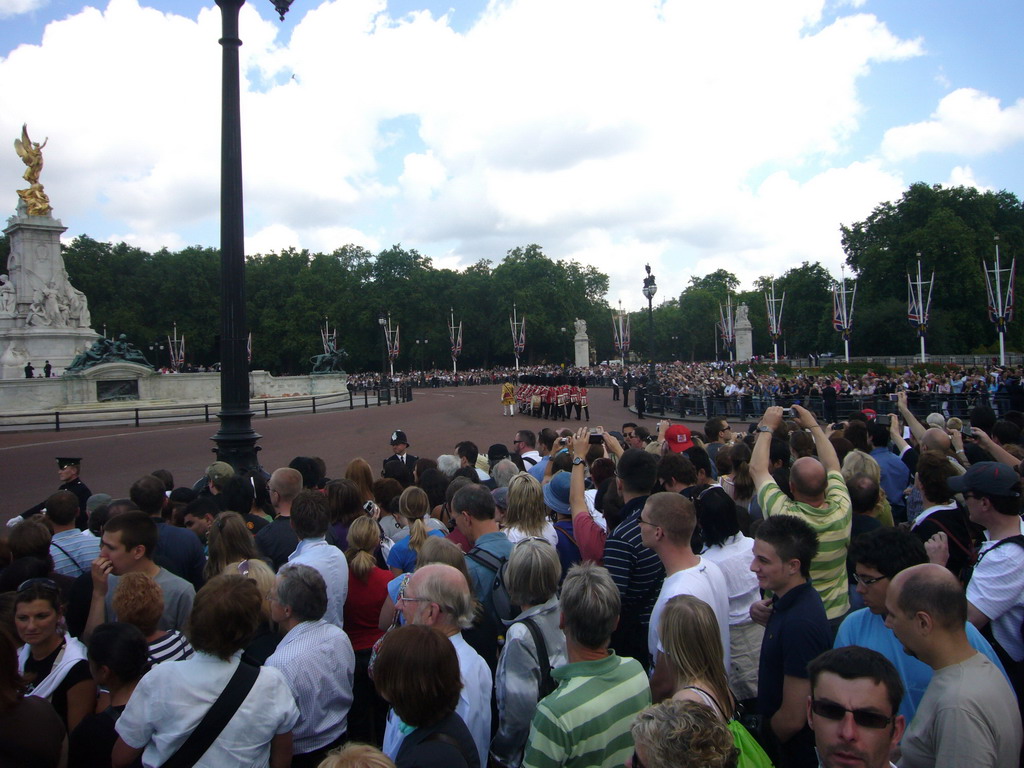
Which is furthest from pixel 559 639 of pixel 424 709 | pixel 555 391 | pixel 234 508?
pixel 555 391

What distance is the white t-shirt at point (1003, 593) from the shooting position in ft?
10.8

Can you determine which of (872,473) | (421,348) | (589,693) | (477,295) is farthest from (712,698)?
(477,295)

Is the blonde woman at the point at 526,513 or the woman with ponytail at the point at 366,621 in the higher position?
the blonde woman at the point at 526,513

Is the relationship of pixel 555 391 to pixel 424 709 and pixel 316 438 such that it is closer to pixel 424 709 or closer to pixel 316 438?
pixel 316 438

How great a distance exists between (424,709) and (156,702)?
1124 mm

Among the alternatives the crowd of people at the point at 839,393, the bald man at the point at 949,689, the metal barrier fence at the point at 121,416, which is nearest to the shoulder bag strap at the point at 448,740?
the bald man at the point at 949,689

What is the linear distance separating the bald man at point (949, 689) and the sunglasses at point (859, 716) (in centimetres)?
37

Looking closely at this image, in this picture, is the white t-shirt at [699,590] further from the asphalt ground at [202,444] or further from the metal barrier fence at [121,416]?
the metal barrier fence at [121,416]

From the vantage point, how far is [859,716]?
209 cm

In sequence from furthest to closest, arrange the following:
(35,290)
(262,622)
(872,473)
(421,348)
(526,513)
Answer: (421,348) < (35,290) < (872,473) < (526,513) < (262,622)

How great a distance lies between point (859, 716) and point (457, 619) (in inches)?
64.7

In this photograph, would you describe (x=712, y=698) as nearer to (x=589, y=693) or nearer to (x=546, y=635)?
(x=589, y=693)

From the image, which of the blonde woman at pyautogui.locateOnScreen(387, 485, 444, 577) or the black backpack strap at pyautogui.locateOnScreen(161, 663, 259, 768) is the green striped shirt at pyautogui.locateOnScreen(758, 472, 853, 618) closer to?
the blonde woman at pyautogui.locateOnScreen(387, 485, 444, 577)

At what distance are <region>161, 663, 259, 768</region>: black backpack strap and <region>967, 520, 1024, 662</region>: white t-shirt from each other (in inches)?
133
